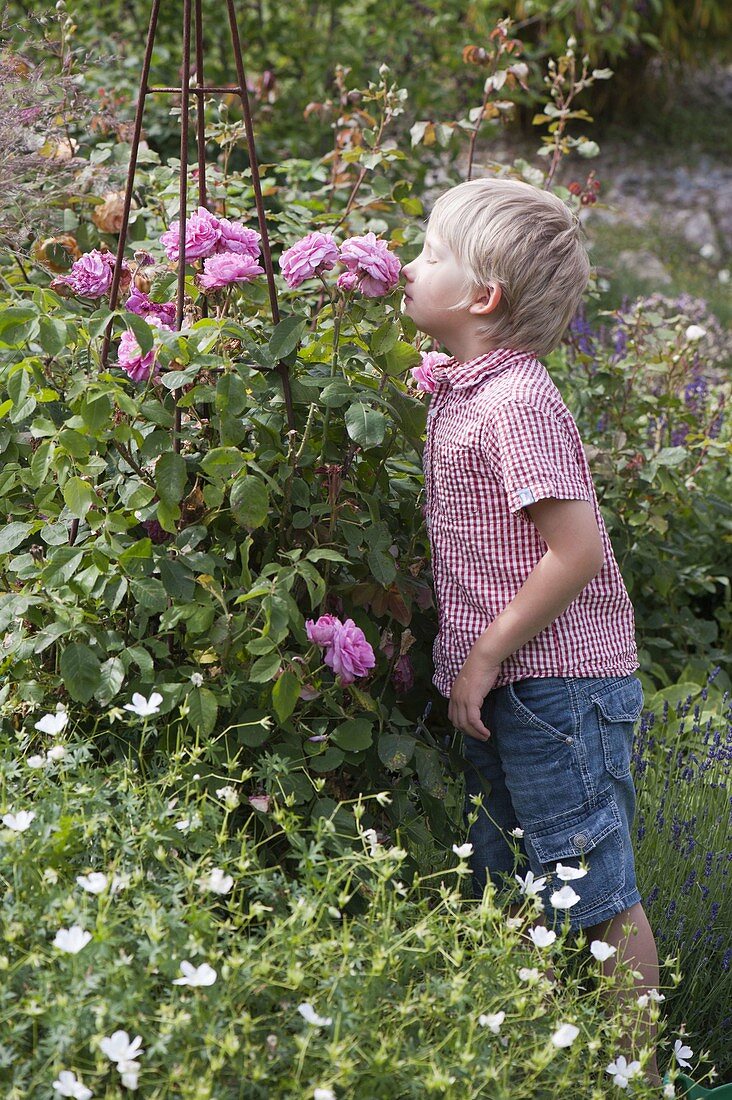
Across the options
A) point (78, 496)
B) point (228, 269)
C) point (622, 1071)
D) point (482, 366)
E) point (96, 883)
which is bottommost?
point (622, 1071)

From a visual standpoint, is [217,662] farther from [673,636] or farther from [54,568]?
[673,636]

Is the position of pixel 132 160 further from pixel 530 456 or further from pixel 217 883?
pixel 217 883

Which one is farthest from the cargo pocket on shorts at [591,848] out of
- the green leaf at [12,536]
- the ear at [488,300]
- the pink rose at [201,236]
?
the pink rose at [201,236]

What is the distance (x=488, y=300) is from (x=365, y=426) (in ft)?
1.07

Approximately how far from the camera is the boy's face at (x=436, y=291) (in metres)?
1.79

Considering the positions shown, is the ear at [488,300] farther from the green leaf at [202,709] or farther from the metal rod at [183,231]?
the green leaf at [202,709]

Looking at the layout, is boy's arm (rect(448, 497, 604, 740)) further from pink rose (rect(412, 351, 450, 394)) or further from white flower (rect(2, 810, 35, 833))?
white flower (rect(2, 810, 35, 833))

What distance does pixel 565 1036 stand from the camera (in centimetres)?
124

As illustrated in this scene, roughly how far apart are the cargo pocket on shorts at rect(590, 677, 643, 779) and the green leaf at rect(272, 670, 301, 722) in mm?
502

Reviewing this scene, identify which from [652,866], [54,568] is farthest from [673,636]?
[54,568]

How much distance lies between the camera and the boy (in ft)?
5.60

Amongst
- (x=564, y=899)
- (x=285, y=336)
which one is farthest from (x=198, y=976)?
(x=285, y=336)

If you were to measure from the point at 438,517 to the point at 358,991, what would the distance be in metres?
0.78

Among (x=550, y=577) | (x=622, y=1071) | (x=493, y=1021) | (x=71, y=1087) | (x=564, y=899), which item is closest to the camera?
(x=71, y=1087)
